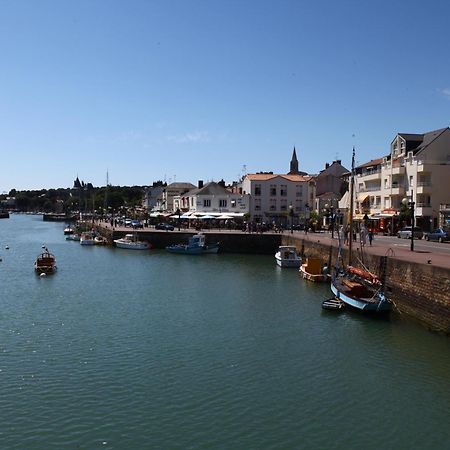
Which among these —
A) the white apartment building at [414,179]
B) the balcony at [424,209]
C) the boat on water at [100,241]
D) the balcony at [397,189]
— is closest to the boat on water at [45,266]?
the boat on water at [100,241]

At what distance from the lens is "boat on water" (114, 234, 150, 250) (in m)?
72.0

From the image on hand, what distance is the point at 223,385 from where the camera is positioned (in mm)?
19656

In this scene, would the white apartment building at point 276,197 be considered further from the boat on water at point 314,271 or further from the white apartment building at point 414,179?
the boat on water at point 314,271

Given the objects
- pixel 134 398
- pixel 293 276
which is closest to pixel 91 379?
pixel 134 398

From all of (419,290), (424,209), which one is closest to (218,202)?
(424,209)

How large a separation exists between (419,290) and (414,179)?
3561 cm

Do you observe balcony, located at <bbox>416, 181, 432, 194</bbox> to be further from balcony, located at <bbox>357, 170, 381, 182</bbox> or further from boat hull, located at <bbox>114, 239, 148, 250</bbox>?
boat hull, located at <bbox>114, 239, 148, 250</bbox>

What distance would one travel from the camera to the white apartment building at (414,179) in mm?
61219

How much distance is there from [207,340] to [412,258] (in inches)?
586

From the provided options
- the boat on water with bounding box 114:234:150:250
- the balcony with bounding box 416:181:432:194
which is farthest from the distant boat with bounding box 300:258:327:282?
the boat on water with bounding box 114:234:150:250

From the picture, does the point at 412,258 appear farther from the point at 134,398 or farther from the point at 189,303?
the point at 134,398

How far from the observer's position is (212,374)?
2083cm

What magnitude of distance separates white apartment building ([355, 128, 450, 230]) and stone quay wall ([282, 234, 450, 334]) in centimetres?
2439

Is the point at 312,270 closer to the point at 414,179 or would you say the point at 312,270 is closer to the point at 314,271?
the point at 314,271
